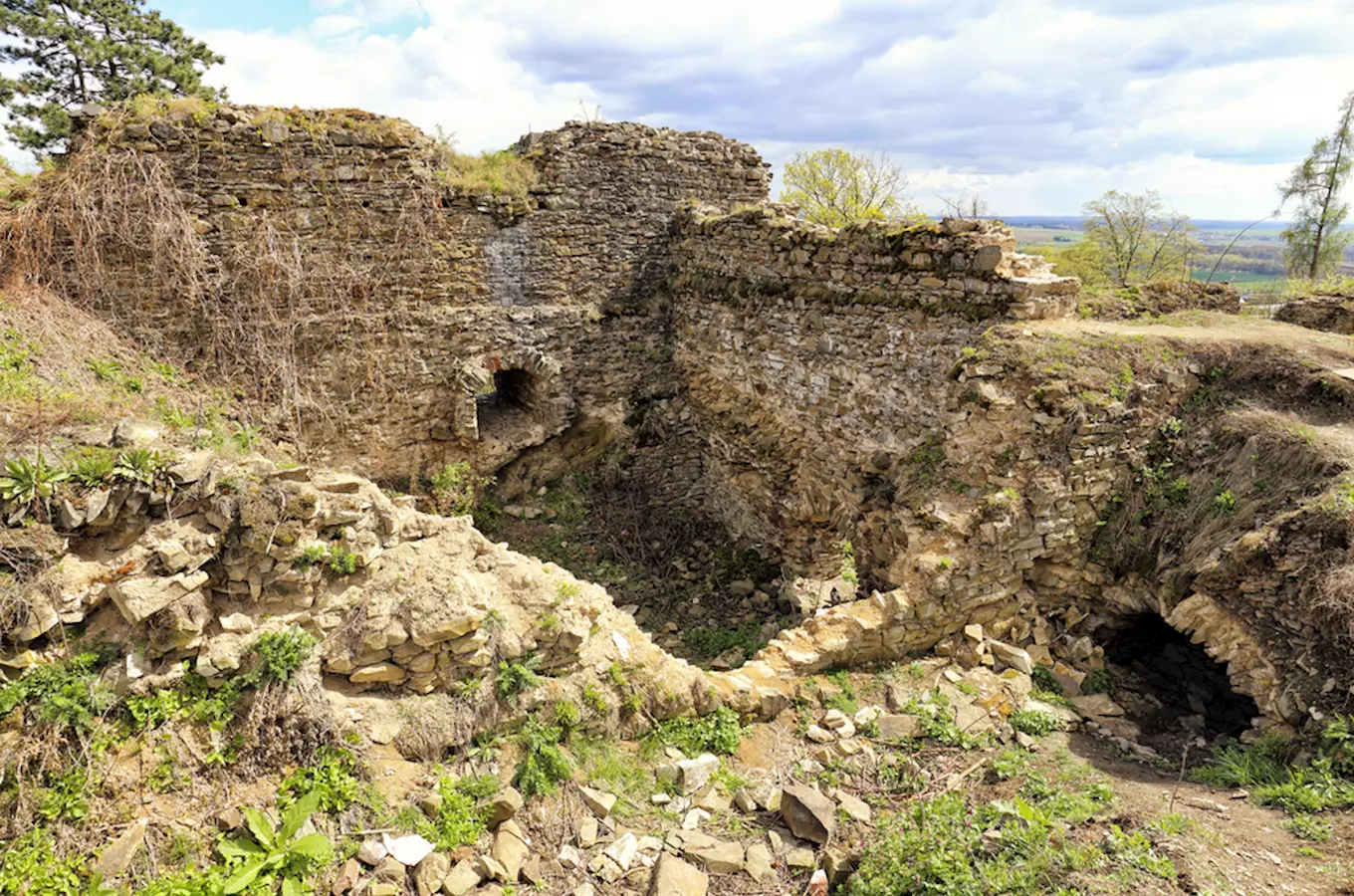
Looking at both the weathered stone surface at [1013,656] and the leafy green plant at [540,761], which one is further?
the weathered stone surface at [1013,656]

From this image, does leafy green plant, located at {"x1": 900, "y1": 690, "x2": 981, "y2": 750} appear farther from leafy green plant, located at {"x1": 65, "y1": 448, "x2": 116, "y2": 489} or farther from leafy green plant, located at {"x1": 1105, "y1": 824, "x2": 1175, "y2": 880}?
leafy green plant, located at {"x1": 65, "y1": 448, "x2": 116, "y2": 489}

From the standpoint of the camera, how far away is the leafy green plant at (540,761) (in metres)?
4.59

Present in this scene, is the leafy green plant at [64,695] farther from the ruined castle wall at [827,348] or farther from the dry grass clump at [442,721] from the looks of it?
the ruined castle wall at [827,348]

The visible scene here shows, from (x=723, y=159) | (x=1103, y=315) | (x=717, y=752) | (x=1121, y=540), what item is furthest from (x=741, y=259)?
(x=717, y=752)

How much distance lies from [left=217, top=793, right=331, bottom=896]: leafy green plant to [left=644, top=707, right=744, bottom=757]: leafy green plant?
2.24m

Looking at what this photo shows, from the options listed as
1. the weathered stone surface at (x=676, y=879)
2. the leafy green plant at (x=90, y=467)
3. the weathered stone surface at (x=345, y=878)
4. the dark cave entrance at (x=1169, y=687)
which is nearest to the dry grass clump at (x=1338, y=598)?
the dark cave entrance at (x=1169, y=687)

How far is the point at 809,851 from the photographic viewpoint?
444cm

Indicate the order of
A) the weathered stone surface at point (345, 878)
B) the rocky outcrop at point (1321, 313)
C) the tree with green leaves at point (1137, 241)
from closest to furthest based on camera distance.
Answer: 1. the weathered stone surface at point (345, 878)
2. the rocky outcrop at point (1321, 313)
3. the tree with green leaves at point (1137, 241)

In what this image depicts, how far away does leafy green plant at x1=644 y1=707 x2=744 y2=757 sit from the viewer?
5.27 metres

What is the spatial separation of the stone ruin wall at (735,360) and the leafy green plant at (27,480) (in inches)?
177

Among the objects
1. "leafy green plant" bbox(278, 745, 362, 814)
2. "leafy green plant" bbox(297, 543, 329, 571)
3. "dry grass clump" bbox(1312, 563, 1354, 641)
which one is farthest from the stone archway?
"dry grass clump" bbox(1312, 563, 1354, 641)

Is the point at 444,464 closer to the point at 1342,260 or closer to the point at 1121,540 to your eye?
the point at 1121,540

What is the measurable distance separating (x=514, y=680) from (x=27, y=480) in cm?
302

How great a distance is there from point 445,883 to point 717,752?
82.3 inches
